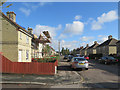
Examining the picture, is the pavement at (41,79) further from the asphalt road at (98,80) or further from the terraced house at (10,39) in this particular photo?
the terraced house at (10,39)

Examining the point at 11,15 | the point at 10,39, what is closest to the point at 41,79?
the point at 10,39

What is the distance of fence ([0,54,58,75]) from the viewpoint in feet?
29.7

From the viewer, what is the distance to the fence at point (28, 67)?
29.7ft

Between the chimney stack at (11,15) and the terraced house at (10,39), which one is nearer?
the terraced house at (10,39)

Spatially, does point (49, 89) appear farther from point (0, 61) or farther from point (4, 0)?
point (0, 61)

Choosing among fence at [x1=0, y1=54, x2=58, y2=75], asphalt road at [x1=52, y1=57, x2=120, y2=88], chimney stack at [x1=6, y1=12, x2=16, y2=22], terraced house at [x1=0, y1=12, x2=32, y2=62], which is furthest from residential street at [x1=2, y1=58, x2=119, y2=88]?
chimney stack at [x1=6, y1=12, x2=16, y2=22]

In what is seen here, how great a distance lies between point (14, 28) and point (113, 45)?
36.5 metres

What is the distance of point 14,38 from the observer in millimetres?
11336

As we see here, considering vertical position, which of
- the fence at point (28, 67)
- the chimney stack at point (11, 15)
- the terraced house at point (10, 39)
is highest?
the chimney stack at point (11, 15)

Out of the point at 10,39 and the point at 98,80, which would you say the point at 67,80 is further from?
the point at 10,39

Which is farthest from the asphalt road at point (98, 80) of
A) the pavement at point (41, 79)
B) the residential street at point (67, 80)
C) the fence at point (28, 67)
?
the fence at point (28, 67)

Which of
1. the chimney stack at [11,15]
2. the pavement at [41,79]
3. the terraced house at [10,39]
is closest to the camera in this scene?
the pavement at [41,79]

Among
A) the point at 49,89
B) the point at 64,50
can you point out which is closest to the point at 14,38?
→ the point at 49,89

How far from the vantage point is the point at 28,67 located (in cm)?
919
